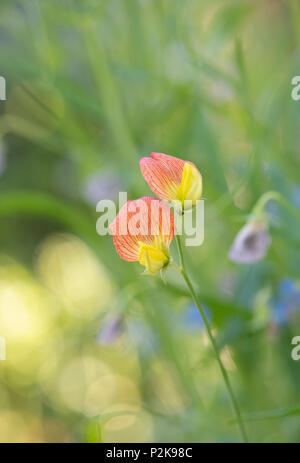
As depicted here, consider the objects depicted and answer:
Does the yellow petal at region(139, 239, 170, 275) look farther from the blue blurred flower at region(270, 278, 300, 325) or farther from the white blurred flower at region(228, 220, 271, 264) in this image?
the blue blurred flower at region(270, 278, 300, 325)

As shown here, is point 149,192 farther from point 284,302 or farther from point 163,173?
point 163,173

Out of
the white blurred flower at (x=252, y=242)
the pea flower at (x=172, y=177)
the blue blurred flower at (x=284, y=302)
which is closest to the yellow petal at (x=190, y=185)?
the pea flower at (x=172, y=177)

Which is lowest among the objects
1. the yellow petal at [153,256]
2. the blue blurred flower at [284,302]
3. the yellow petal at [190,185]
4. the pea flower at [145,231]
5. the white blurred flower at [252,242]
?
the yellow petal at [153,256]

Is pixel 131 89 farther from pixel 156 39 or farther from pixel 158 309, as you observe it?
pixel 158 309

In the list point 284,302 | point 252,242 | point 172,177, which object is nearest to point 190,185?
point 172,177

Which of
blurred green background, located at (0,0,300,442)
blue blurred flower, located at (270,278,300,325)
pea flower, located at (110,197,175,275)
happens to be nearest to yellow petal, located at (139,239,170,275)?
pea flower, located at (110,197,175,275)

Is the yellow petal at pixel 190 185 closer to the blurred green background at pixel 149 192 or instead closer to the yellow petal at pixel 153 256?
the yellow petal at pixel 153 256

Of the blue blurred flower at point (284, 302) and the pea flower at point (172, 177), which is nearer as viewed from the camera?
the pea flower at point (172, 177)

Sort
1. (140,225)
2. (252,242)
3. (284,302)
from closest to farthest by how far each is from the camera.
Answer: (140,225) → (252,242) → (284,302)
